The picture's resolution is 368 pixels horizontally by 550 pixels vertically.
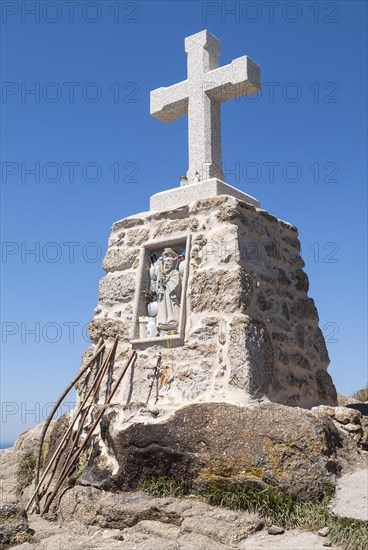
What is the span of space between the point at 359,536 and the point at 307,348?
301 cm

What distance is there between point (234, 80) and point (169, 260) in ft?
7.72

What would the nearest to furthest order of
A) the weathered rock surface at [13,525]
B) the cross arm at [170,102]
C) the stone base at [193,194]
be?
the weathered rock surface at [13,525] < the stone base at [193,194] < the cross arm at [170,102]

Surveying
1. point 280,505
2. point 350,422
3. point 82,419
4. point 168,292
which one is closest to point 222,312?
point 168,292

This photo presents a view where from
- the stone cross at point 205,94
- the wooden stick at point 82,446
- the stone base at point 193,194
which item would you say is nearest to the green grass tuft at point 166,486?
the wooden stick at point 82,446

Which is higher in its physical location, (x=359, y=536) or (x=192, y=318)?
(x=192, y=318)

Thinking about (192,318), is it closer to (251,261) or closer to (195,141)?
(251,261)

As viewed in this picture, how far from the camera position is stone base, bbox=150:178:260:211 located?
23.9ft

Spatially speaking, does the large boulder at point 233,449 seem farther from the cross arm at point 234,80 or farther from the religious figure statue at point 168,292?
the cross arm at point 234,80

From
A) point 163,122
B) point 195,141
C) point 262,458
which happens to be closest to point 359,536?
point 262,458

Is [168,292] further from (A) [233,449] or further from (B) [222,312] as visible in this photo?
(A) [233,449]

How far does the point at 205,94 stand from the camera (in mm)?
7922

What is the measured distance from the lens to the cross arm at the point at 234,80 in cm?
765

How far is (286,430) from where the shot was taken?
569cm

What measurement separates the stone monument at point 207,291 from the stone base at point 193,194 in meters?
0.01
